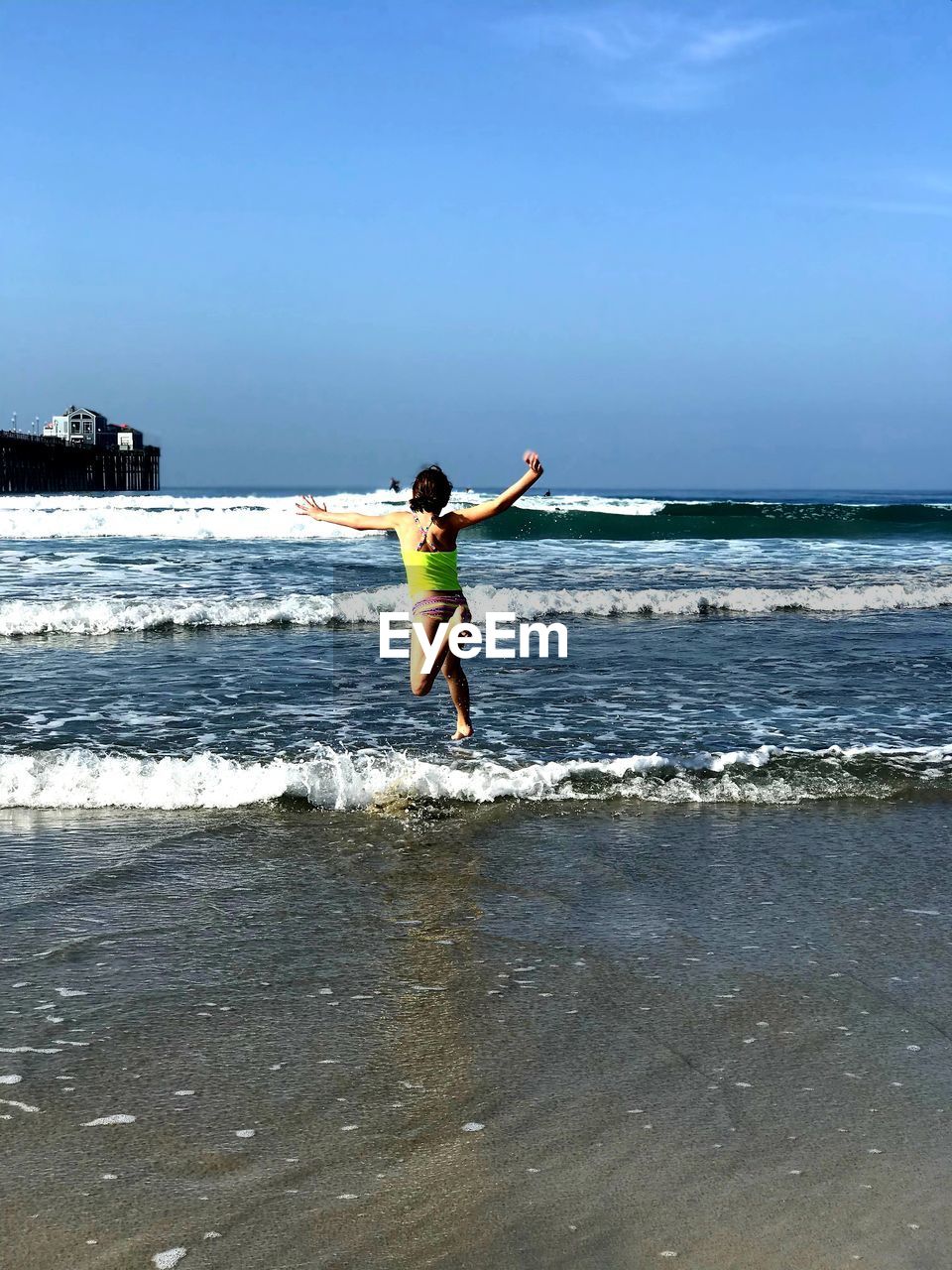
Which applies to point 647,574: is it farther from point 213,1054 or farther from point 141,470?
point 141,470

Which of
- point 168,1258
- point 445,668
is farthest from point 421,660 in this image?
point 168,1258

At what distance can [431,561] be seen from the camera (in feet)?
21.2

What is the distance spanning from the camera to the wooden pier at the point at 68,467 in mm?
68812

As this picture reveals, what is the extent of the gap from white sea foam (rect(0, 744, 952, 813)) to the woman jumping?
54 cm

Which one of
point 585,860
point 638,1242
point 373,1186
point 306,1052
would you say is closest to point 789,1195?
point 638,1242

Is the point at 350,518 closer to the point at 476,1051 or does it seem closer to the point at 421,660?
the point at 421,660

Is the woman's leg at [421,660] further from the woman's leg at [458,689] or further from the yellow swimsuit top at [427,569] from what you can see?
the yellow swimsuit top at [427,569]

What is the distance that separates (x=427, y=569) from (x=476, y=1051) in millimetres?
3718

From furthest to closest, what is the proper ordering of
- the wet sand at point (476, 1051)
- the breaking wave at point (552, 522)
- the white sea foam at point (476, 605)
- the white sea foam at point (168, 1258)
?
the breaking wave at point (552, 522)
the white sea foam at point (476, 605)
the wet sand at point (476, 1051)
the white sea foam at point (168, 1258)

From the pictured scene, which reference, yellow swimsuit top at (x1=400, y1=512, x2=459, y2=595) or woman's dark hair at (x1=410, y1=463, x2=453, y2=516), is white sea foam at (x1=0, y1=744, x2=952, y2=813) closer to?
yellow swimsuit top at (x1=400, y1=512, x2=459, y2=595)

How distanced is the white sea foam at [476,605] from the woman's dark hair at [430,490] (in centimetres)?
757

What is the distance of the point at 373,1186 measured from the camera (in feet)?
7.82

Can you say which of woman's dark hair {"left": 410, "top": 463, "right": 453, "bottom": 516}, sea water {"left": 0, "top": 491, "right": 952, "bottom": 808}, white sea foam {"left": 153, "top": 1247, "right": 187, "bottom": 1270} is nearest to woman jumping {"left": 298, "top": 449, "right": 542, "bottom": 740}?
woman's dark hair {"left": 410, "top": 463, "right": 453, "bottom": 516}

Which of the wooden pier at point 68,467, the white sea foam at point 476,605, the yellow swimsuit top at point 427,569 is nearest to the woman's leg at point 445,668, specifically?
the yellow swimsuit top at point 427,569
